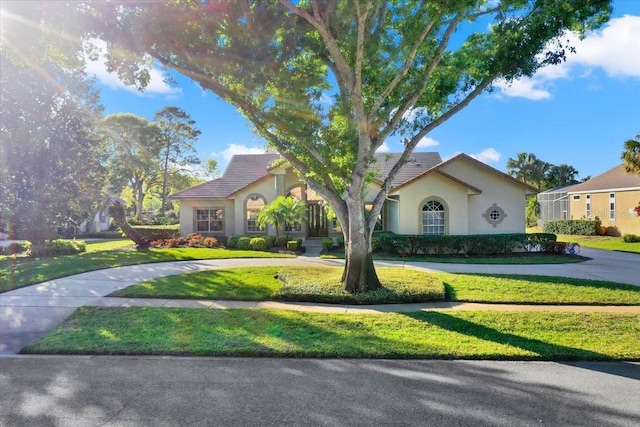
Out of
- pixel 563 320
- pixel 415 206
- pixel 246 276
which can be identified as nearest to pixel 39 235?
pixel 246 276

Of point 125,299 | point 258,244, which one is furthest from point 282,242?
point 125,299

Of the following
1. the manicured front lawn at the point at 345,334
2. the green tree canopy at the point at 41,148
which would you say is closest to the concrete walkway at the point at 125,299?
the manicured front lawn at the point at 345,334

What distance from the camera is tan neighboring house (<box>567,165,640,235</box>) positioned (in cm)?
2547

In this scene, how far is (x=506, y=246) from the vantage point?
17.1 meters

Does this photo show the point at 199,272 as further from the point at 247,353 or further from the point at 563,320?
the point at 563,320

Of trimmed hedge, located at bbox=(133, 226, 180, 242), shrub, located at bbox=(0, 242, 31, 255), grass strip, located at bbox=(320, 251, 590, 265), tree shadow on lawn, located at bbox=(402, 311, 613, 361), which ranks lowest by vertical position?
tree shadow on lawn, located at bbox=(402, 311, 613, 361)

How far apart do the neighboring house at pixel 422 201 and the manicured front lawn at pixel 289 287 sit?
667 cm

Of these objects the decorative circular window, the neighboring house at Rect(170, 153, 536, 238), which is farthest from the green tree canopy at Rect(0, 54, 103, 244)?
the decorative circular window

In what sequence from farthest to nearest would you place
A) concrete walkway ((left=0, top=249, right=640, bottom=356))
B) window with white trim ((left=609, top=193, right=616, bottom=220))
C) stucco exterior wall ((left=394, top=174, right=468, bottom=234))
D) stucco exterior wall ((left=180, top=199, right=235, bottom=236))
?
window with white trim ((left=609, top=193, right=616, bottom=220))
stucco exterior wall ((left=180, top=199, right=235, bottom=236))
stucco exterior wall ((left=394, top=174, right=468, bottom=234))
concrete walkway ((left=0, top=249, right=640, bottom=356))

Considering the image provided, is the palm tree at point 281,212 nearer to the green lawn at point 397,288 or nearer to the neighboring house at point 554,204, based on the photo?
the green lawn at point 397,288

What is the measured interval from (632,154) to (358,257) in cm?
2208

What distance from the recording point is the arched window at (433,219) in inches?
736

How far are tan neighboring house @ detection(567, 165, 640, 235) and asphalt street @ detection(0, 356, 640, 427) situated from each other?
25.9 meters

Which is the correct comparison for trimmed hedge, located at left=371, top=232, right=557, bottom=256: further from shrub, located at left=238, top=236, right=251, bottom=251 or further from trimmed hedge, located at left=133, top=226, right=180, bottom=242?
trimmed hedge, located at left=133, top=226, right=180, bottom=242
